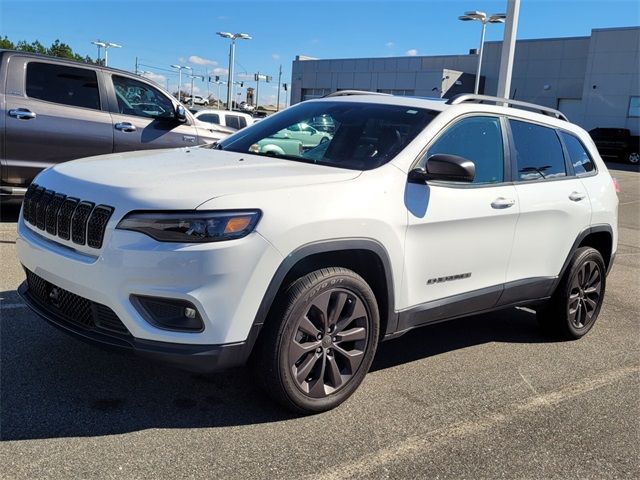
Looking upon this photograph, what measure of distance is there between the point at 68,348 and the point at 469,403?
2.49 m

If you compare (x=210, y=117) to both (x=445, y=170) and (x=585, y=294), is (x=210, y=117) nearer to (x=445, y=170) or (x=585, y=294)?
(x=585, y=294)

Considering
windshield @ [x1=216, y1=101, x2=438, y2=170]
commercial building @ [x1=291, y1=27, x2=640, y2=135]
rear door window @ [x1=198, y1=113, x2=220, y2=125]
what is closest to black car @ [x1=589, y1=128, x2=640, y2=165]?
commercial building @ [x1=291, y1=27, x2=640, y2=135]

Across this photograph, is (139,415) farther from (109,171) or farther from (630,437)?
(630,437)

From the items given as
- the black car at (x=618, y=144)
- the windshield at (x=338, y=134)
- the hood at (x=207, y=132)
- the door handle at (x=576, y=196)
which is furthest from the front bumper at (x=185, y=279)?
the black car at (x=618, y=144)

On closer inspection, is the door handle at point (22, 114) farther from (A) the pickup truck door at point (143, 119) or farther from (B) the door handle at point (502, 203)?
(B) the door handle at point (502, 203)

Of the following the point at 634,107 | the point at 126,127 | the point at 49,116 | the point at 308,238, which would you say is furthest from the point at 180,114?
the point at 634,107

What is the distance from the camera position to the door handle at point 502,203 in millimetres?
4082

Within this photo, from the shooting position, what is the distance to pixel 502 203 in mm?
4129

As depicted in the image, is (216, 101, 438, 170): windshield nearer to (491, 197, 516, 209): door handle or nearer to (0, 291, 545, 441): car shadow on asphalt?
(491, 197, 516, 209): door handle

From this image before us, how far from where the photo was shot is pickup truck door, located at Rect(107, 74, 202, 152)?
786 cm

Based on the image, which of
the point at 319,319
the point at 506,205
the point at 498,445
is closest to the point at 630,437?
the point at 498,445

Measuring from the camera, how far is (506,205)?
416cm

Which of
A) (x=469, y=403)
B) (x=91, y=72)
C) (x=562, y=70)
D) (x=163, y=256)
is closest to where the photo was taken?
(x=163, y=256)

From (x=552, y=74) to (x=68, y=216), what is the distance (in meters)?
40.9
